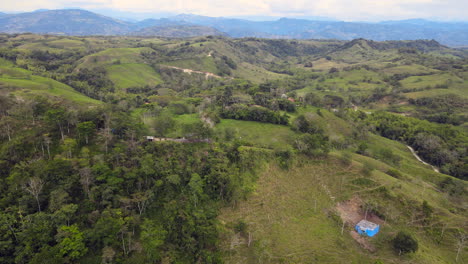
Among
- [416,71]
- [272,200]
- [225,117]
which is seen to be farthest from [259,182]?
[416,71]

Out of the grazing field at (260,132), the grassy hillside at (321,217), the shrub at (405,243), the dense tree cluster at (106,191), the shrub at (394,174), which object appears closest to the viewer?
the dense tree cluster at (106,191)

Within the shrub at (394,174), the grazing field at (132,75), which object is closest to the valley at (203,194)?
the shrub at (394,174)

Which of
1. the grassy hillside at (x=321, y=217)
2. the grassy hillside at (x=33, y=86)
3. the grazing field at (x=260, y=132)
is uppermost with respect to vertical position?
the grassy hillside at (x=33, y=86)

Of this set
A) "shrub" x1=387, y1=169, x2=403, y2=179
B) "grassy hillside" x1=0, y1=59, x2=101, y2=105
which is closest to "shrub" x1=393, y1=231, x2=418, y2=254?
"shrub" x1=387, y1=169, x2=403, y2=179

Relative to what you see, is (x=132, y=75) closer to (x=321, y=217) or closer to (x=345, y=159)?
(x=345, y=159)

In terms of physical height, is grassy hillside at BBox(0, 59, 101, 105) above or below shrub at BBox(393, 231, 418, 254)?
above

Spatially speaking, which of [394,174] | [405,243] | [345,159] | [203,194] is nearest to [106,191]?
[203,194]

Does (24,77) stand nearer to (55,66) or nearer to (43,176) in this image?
(55,66)

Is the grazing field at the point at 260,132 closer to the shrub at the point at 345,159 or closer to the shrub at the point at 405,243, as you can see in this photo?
the shrub at the point at 345,159

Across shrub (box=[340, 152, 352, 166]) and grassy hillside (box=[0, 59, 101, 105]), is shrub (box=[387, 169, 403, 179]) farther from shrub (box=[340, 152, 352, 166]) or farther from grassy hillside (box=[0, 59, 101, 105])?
grassy hillside (box=[0, 59, 101, 105])
